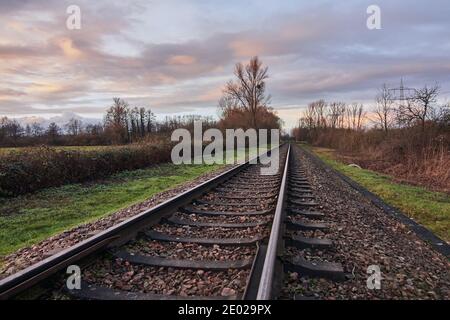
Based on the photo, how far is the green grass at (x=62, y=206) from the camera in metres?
6.02

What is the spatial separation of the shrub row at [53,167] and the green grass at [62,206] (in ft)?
1.23

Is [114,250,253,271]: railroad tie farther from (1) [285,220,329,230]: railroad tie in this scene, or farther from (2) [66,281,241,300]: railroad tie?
(1) [285,220,329,230]: railroad tie

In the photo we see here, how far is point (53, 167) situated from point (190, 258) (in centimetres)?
832

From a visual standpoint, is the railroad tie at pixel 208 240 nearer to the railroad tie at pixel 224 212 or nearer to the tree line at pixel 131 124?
the railroad tie at pixel 224 212

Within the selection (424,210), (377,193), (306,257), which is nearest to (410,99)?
(377,193)

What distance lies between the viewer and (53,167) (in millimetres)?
10562

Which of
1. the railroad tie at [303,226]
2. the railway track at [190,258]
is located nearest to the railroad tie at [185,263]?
the railway track at [190,258]

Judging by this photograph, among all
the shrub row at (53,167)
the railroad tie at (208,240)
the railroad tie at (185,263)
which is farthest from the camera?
the shrub row at (53,167)

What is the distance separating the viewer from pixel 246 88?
198 feet

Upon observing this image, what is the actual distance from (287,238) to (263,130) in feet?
192

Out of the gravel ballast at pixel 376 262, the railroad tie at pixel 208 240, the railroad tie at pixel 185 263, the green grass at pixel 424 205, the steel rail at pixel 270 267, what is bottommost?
the green grass at pixel 424 205

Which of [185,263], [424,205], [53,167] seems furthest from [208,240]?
[53,167]

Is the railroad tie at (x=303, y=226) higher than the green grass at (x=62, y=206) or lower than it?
higher

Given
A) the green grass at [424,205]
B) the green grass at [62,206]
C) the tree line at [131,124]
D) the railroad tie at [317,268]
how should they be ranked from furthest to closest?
the tree line at [131,124], the green grass at [424,205], the green grass at [62,206], the railroad tie at [317,268]
